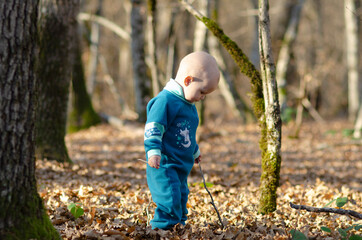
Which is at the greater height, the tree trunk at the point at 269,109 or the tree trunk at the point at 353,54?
the tree trunk at the point at 353,54

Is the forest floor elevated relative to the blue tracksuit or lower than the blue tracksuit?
lower

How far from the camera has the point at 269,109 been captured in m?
3.43

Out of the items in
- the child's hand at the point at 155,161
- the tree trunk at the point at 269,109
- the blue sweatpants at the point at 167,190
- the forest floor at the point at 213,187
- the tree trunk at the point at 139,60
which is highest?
the tree trunk at the point at 139,60

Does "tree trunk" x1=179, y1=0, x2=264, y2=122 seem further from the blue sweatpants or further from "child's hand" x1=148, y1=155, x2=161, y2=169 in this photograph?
"child's hand" x1=148, y1=155, x2=161, y2=169

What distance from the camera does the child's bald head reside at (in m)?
3.01

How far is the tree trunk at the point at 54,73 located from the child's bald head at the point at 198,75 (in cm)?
356

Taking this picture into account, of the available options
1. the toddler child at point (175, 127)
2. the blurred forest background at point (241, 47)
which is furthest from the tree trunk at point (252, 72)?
the blurred forest background at point (241, 47)

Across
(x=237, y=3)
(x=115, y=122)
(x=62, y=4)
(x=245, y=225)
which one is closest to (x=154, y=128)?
(x=245, y=225)

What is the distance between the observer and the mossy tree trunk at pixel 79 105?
1099cm

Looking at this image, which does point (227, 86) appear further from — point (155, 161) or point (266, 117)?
point (155, 161)

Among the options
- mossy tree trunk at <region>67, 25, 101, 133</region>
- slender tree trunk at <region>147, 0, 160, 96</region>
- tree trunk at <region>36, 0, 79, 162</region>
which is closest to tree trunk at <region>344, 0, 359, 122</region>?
slender tree trunk at <region>147, 0, 160, 96</region>

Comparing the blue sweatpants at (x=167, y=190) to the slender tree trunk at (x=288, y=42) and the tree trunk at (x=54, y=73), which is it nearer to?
the tree trunk at (x=54, y=73)

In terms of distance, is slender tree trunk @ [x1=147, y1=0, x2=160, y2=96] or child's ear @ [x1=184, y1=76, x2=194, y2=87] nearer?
child's ear @ [x1=184, y1=76, x2=194, y2=87]

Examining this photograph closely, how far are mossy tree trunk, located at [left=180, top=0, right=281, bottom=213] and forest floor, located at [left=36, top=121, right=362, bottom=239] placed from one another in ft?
0.86
